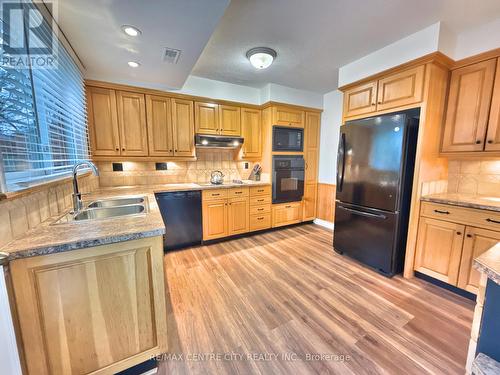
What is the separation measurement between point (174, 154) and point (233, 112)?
121cm

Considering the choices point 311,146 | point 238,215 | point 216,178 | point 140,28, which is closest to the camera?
point 140,28

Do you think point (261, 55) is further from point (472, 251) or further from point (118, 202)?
point (472, 251)

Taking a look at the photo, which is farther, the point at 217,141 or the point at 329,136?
the point at 329,136

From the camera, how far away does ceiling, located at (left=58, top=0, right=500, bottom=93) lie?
142cm

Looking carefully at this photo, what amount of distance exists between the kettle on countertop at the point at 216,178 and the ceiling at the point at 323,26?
1.58 meters

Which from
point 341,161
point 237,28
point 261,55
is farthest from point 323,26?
point 341,161

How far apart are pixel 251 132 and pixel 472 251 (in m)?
3.09

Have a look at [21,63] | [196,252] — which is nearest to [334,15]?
[21,63]

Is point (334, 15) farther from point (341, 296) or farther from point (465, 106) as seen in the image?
point (341, 296)

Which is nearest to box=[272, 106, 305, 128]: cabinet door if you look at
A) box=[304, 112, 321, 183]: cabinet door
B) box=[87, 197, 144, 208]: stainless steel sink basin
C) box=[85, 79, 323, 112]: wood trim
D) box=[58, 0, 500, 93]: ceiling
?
box=[85, 79, 323, 112]: wood trim

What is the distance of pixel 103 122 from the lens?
2.60 m

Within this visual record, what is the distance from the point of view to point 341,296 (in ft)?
6.46

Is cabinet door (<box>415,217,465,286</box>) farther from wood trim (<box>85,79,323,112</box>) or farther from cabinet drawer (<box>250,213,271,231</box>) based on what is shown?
wood trim (<box>85,79,323,112</box>)

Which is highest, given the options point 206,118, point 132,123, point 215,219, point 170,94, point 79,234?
point 170,94
